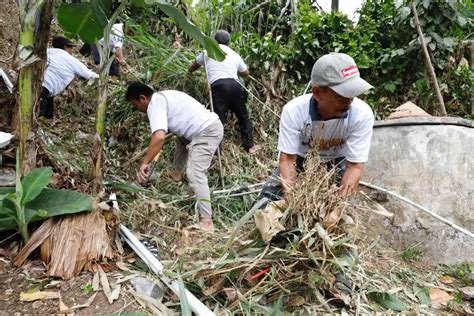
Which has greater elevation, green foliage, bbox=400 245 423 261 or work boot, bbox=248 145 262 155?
work boot, bbox=248 145 262 155

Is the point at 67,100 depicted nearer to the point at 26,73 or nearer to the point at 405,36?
the point at 26,73

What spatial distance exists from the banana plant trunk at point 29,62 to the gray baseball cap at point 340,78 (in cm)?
163

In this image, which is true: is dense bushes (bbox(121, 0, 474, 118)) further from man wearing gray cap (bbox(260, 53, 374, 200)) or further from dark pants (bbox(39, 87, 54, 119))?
man wearing gray cap (bbox(260, 53, 374, 200))

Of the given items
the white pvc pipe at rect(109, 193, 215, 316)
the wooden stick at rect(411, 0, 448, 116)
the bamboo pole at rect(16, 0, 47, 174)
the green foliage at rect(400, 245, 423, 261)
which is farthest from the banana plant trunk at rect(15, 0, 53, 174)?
the wooden stick at rect(411, 0, 448, 116)

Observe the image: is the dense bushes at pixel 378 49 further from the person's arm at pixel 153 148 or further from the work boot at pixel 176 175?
the person's arm at pixel 153 148

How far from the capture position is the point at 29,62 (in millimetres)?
2543

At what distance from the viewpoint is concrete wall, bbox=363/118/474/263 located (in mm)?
3457

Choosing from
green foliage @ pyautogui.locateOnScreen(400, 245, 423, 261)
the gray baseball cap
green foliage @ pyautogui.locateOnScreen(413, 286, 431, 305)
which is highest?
the gray baseball cap

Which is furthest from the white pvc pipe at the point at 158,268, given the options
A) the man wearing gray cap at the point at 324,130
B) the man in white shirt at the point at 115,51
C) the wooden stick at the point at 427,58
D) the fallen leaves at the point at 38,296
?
the wooden stick at the point at 427,58

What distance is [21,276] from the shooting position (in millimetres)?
2354

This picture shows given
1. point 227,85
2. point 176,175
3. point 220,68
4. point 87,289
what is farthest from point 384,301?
point 220,68

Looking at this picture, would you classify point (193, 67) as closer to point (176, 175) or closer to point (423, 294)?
point (176, 175)

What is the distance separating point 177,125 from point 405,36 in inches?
117

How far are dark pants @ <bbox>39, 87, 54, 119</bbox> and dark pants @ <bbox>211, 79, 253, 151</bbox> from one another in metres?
1.86
